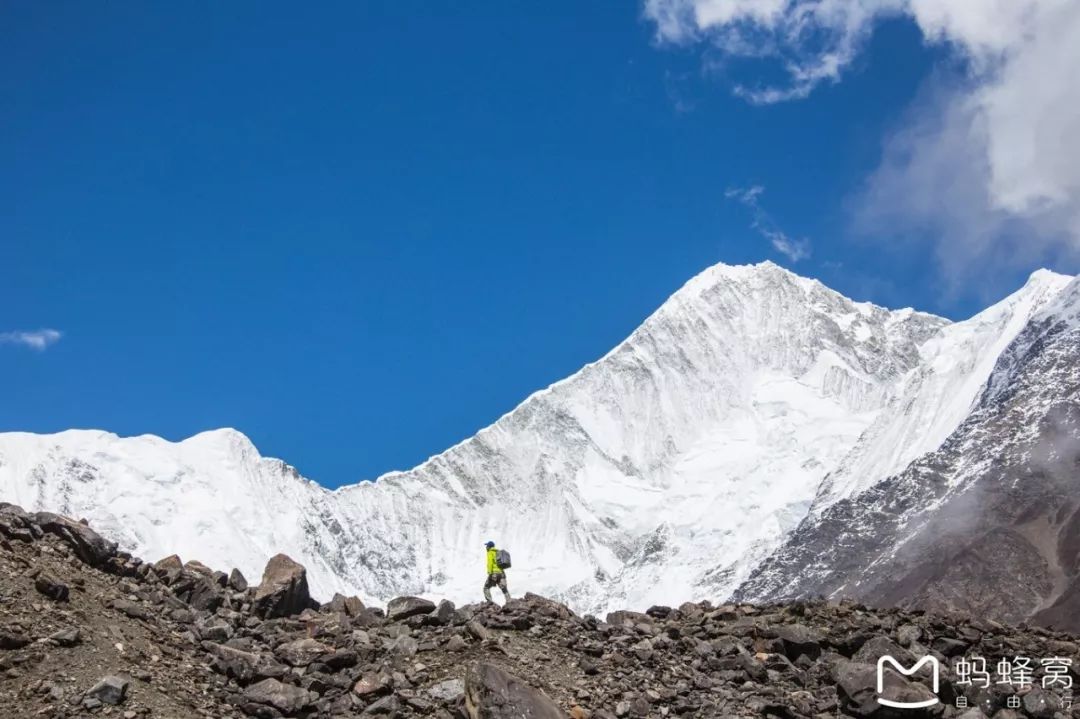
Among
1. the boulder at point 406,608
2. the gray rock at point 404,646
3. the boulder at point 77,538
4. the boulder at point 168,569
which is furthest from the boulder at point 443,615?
the boulder at point 77,538

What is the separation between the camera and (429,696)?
2011 cm

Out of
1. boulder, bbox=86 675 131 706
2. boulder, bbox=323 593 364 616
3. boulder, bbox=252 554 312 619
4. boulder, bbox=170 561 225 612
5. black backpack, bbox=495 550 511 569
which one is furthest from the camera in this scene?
black backpack, bbox=495 550 511 569

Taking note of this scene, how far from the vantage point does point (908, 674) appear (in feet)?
73.2

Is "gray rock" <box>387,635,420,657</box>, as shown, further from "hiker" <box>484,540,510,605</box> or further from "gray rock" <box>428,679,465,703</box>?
"hiker" <box>484,540,510,605</box>

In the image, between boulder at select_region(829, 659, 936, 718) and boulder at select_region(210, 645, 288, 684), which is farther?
boulder at select_region(829, 659, 936, 718)

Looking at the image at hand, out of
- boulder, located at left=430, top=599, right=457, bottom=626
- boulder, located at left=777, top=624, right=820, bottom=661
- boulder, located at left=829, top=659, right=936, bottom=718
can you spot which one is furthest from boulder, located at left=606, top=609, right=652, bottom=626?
boulder, located at left=829, top=659, right=936, bottom=718

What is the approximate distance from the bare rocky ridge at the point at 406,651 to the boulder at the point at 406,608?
1.9 inches

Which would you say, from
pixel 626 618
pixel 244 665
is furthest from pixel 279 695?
pixel 626 618

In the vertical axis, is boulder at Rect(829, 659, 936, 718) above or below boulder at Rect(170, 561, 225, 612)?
below

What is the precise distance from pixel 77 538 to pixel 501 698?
9.84 metres

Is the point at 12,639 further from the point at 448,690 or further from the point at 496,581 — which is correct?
the point at 496,581

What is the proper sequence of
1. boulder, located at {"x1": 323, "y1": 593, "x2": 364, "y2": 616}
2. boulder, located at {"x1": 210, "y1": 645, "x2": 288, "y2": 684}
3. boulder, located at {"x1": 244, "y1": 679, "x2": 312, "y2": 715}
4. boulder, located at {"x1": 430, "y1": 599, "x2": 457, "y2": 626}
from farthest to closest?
1. boulder, located at {"x1": 323, "y1": 593, "x2": 364, "y2": 616}
2. boulder, located at {"x1": 430, "y1": 599, "x2": 457, "y2": 626}
3. boulder, located at {"x1": 210, "y1": 645, "x2": 288, "y2": 684}
4. boulder, located at {"x1": 244, "y1": 679, "x2": 312, "y2": 715}

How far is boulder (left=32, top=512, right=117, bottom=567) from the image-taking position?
75.9ft

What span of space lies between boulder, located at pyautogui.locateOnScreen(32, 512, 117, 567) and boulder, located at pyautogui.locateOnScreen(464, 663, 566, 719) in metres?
8.67
